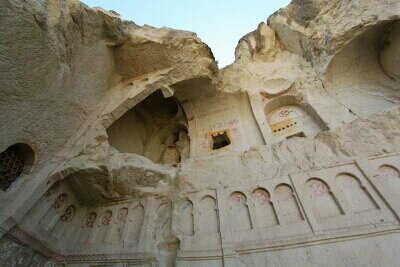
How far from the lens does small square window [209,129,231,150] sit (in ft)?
32.0

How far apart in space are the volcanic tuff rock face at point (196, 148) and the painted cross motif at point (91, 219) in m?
0.07

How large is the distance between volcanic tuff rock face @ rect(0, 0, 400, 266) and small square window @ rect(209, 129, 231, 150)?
2.2 inches

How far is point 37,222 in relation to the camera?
615cm

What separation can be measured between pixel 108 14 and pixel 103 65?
5.02 ft

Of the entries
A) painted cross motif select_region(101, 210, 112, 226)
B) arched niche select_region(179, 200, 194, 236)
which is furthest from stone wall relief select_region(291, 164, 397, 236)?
painted cross motif select_region(101, 210, 112, 226)

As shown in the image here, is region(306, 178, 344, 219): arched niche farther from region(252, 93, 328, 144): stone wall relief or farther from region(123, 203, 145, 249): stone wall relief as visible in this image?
region(123, 203, 145, 249): stone wall relief

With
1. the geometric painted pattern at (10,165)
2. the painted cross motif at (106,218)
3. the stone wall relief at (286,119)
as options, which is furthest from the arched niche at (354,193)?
the geometric painted pattern at (10,165)

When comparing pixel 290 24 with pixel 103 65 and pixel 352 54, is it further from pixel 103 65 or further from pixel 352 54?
pixel 103 65

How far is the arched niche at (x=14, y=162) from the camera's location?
5526 millimetres

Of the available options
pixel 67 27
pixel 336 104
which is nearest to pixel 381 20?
pixel 336 104

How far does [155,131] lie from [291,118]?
20.3 ft

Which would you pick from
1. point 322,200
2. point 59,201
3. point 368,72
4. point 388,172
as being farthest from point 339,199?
point 59,201

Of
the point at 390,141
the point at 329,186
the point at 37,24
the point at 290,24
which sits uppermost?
the point at 290,24

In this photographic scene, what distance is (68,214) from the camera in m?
7.25
